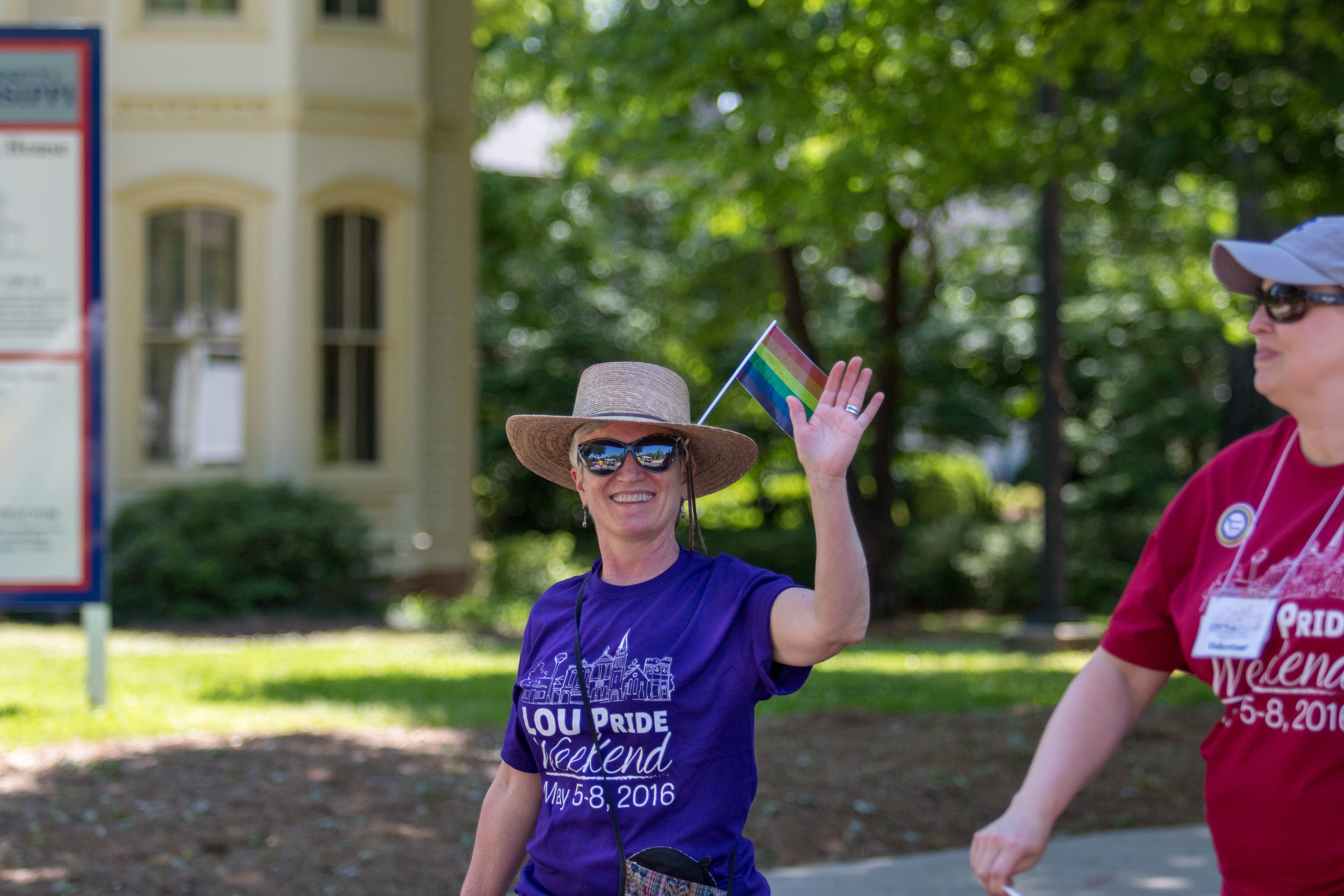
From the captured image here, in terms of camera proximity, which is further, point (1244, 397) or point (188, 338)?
point (1244, 397)

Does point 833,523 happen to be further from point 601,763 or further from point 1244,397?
point 1244,397

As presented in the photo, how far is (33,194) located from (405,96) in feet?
24.0

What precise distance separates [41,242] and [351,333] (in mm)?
6951

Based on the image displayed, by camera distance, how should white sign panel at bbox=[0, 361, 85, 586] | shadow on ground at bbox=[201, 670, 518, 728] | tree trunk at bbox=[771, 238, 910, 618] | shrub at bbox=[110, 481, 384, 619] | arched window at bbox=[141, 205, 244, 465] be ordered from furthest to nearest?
tree trunk at bbox=[771, 238, 910, 618]
arched window at bbox=[141, 205, 244, 465]
shrub at bbox=[110, 481, 384, 619]
white sign panel at bbox=[0, 361, 85, 586]
shadow on ground at bbox=[201, 670, 518, 728]

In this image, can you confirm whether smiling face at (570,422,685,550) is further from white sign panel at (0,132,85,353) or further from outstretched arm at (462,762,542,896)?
white sign panel at (0,132,85,353)

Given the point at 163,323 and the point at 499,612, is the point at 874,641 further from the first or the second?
the point at 163,323

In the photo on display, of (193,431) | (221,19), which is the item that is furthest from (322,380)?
(221,19)

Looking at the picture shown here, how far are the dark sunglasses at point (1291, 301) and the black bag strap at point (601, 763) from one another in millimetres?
1447

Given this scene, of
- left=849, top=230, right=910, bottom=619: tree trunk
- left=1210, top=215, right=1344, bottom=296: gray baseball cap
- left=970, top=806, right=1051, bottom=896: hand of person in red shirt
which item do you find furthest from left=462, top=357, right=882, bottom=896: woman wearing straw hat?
left=849, top=230, right=910, bottom=619: tree trunk

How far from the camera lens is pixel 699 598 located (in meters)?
2.89

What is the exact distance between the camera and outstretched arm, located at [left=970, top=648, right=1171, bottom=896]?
2.57 meters

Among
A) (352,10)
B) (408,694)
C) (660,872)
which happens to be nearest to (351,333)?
(352,10)

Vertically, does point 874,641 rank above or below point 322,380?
below

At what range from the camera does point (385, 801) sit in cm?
602
